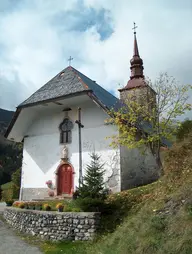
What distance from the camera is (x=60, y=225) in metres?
9.57

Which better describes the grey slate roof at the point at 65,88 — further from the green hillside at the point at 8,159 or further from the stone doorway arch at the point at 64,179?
the green hillside at the point at 8,159

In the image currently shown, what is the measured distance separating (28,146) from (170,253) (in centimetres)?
1396

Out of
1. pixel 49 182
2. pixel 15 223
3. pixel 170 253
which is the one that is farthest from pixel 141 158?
pixel 170 253

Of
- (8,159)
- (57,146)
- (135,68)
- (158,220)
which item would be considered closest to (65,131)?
(57,146)

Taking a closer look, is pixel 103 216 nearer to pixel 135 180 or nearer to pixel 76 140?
pixel 135 180

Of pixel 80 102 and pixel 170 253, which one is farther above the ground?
pixel 80 102

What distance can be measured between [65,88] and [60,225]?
8.17 m

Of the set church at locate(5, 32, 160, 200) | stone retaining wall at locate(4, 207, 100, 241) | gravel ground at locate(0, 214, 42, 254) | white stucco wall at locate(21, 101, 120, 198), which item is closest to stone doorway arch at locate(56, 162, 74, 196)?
church at locate(5, 32, 160, 200)

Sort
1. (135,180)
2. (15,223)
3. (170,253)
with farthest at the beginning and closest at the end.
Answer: (135,180)
(15,223)
(170,253)

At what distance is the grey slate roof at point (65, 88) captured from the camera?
1475 cm

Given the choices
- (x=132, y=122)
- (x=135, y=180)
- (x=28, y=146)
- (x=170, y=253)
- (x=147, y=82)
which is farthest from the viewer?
(x=28, y=146)

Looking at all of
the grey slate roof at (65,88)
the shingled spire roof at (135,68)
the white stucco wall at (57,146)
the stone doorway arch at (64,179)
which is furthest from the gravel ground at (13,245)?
the shingled spire roof at (135,68)

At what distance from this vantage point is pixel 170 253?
17.0 ft

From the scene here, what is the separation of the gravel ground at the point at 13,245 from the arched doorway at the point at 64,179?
16.5 ft
